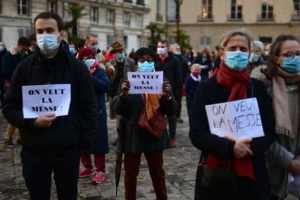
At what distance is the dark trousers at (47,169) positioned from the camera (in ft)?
12.0

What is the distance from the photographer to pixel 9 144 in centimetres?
894

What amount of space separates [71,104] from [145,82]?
135 cm

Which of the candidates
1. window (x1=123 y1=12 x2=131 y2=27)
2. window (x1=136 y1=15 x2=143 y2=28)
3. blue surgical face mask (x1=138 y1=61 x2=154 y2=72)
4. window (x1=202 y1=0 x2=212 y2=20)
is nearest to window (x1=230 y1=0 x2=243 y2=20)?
window (x1=202 y1=0 x2=212 y2=20)

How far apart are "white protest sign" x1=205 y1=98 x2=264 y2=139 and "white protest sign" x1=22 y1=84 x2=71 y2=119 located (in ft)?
4.10

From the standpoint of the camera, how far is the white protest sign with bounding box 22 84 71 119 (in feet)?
12.0

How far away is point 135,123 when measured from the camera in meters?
5.02

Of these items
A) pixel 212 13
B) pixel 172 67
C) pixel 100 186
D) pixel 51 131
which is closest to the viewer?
pixel 51 131

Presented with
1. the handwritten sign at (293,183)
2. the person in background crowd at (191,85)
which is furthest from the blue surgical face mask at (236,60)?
the person in background crowd at (191,85)

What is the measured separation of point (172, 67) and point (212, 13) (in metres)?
38.7

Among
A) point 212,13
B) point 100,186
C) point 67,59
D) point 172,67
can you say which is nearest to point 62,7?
point 212,13

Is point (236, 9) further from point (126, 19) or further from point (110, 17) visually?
point (110, 17)

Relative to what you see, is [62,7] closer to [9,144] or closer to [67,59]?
[9,144]

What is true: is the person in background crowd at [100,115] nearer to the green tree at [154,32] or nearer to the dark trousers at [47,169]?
the dark trousers at [47,169]

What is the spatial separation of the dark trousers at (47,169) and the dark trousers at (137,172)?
1.25 metres
